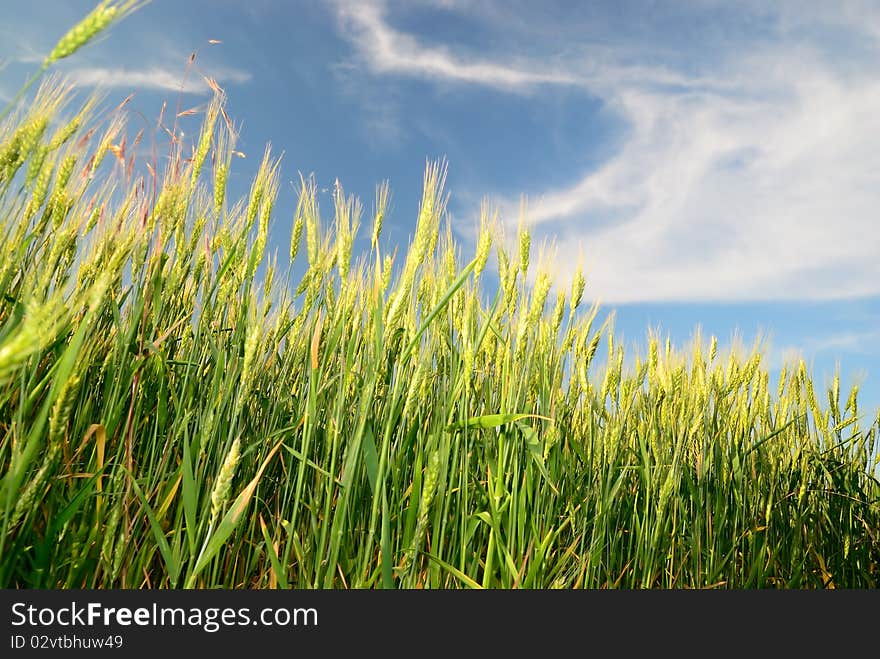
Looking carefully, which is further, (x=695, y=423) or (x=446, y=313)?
(x=695, y=423)

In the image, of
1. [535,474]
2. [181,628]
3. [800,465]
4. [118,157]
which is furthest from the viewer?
[800,465]

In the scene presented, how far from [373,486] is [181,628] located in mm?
406

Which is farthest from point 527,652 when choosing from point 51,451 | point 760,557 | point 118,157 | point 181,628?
point 118,157

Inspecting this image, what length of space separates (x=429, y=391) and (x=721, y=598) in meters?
0.79

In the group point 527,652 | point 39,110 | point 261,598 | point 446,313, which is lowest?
point 527,652

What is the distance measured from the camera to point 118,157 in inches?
68.7

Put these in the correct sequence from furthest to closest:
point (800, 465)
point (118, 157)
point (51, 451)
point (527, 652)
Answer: point (800, 465), point (118, 157), point (527, 652), point (51, 451)

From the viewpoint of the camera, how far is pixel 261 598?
1.12m

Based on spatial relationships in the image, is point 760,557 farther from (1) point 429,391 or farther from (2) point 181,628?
(2) point 181,628

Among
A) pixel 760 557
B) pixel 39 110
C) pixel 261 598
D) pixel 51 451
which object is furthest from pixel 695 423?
pixel 39 110

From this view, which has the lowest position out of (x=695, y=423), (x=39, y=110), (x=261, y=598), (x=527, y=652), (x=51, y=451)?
(x=527, y=652)

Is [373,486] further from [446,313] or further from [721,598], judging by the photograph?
[721,598]

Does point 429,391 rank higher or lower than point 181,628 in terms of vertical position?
higher

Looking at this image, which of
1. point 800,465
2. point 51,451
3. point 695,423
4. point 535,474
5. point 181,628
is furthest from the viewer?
point 800,465
